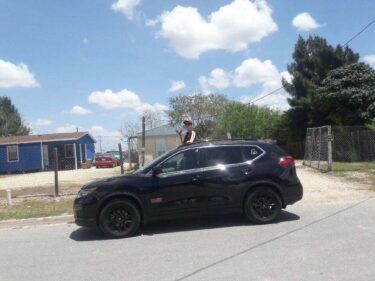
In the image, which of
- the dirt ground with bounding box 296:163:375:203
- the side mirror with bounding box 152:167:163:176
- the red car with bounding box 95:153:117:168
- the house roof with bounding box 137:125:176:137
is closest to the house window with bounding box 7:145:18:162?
the red car with bounding box 95:153:117:168

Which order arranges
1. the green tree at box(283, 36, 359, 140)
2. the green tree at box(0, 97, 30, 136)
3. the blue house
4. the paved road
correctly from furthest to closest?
the green tree at box(0, 97, 30, 136) → the blue house → the green tree at box(283, 36, 359, 140) → the paved road

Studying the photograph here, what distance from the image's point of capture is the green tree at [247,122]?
3762 centimetres

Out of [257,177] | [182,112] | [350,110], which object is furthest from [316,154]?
[182,112]

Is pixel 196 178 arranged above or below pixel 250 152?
below

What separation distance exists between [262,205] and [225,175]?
88 cm

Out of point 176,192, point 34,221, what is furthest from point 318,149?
point 34,221

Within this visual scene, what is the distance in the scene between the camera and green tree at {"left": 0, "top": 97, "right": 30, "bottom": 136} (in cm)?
7562

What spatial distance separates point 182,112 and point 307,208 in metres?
44.8

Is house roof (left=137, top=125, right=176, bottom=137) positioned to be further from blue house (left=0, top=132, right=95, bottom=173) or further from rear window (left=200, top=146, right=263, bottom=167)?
rear window (left=200, top=146, right=263, bottom=167)

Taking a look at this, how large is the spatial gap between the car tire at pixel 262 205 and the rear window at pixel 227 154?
0.65 m

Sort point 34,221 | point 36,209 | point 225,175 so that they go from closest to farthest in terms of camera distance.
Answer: point 225,175 < point 34,221 < point 36,209

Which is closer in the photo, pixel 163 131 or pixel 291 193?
pixel 291 193

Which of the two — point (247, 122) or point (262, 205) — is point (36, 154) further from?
point (262, 205)

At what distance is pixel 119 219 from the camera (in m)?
8.57
